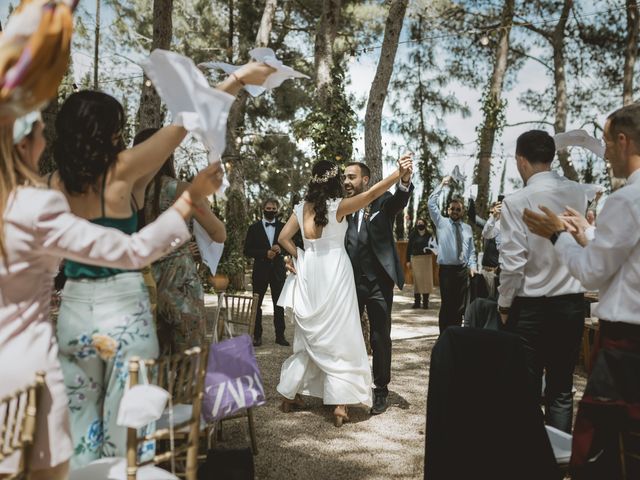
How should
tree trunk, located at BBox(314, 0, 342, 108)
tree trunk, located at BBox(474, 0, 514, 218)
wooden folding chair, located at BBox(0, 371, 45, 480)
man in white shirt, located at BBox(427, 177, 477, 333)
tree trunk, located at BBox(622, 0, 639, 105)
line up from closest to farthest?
wooden folding chair, located at BBox(0, 371, 45, 480) < man in white shirt, located at BBox(427, 177, 477, 333) < tree trunk, located at BBox(314, 0, 342, 108) < tree trunk, located at BBox(622, 0, 639, 105) < tree trunk, located at BBox(474, 0, 514, 218)

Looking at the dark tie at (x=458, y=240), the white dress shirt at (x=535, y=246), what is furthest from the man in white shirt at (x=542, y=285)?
the dark tie at (x=458, y=240)

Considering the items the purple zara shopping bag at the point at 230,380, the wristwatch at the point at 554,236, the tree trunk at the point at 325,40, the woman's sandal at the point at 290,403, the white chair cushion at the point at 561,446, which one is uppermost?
the tree trunk at the point at 325,40

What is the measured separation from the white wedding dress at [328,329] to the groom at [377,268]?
0.21 m

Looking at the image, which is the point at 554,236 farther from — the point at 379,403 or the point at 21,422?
the point at 379,403

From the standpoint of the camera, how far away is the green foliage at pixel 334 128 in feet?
29.4

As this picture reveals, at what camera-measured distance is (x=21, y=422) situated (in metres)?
1.52

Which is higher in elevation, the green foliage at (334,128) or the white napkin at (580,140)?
the green foliage at (334,128)

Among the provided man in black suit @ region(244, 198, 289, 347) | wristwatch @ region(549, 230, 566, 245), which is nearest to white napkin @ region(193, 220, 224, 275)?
wristwatch @ region(549, 230, 566, 245)

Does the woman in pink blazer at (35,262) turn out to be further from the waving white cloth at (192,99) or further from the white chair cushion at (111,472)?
the waving white cloth at (192,99)

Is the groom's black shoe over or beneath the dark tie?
beneath

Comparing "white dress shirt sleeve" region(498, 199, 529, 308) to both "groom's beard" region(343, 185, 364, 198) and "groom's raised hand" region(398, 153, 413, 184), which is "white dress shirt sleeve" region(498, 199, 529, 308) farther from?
"groom's beard" region(343, 185, 364, 198)

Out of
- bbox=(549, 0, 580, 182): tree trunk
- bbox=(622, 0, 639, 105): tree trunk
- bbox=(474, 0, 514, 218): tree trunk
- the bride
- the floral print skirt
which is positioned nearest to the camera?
the floral print skirt

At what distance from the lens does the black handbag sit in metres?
2.99

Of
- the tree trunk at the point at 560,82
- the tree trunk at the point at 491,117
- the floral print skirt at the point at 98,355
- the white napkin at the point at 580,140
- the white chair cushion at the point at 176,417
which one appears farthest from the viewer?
the tree trunk at the point at 560,82
